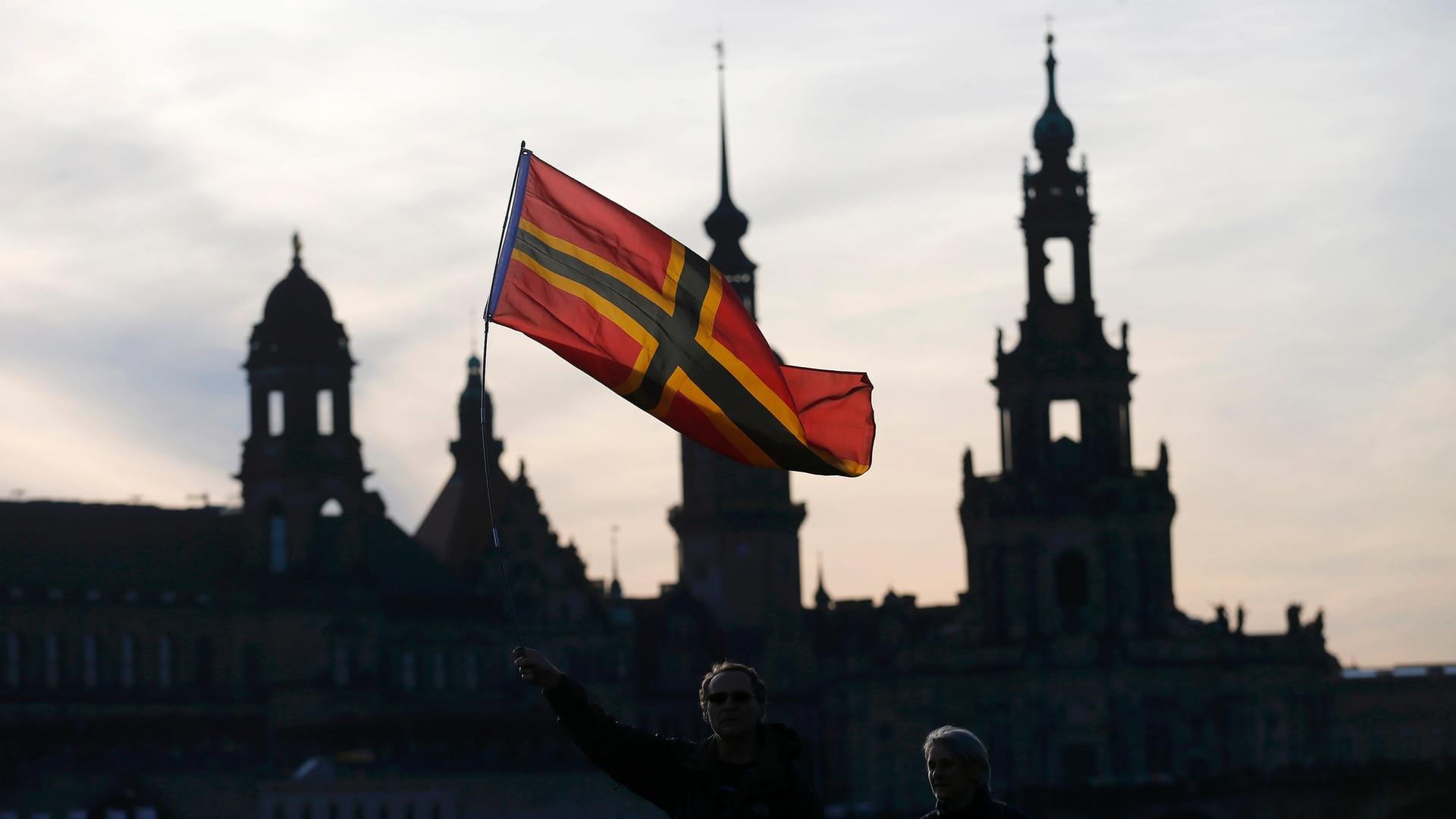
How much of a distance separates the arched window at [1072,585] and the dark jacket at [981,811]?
433ft

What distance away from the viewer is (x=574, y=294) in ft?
87.7

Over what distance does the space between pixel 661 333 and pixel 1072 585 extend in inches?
4983

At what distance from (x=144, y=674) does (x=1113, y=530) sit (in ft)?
137

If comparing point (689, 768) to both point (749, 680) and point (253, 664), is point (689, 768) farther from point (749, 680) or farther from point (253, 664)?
point (253, 664)

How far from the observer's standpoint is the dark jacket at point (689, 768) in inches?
779

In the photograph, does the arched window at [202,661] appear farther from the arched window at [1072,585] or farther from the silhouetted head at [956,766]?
the silhouetted head at [956,766]

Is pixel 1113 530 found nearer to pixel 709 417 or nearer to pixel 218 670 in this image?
pixel 218 670

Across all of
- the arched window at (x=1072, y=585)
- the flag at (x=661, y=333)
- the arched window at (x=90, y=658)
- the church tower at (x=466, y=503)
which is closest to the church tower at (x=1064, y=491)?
the arched window at (x=1072, y=585)

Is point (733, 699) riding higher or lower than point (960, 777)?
higher

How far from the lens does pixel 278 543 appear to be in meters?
134

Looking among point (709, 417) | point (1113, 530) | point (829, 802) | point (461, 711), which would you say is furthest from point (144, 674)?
point (709, 417)

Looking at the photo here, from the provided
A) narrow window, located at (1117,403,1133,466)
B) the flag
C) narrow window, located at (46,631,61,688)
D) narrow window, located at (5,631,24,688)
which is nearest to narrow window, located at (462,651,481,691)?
narrow window, located at (46,631,61,688)

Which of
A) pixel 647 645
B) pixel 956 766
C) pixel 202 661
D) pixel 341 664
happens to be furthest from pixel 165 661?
pixel 956 766

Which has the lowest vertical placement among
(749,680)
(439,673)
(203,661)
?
(749,680)
